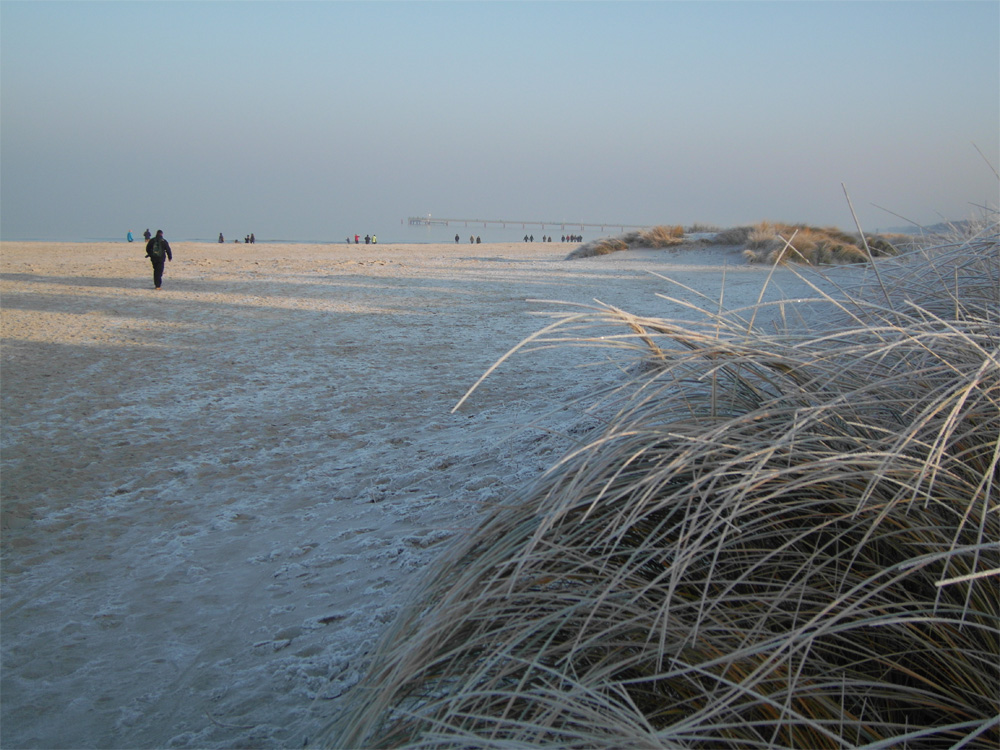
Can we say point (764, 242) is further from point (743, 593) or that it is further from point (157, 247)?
point (743, 593)

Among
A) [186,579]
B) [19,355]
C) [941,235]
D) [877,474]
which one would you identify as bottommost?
[186,579]

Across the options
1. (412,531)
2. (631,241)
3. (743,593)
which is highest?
(631,241)

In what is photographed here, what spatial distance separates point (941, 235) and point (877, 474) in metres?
3.47

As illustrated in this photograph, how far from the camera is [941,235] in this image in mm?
4227

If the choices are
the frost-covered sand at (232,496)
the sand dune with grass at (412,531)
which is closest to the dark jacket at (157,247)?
the frost-covered sand at (232,496)

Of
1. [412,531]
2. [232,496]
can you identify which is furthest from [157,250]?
[412,531]

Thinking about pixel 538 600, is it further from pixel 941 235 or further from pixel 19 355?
pixel 19 355

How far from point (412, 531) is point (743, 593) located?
6.54 feet

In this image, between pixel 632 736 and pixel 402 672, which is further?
pixel 402 672

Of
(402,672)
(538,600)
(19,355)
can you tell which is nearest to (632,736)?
(538,600)

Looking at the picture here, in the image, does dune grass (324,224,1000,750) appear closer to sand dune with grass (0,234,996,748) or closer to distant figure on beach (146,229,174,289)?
sand dune with grass (0,234,996,748)

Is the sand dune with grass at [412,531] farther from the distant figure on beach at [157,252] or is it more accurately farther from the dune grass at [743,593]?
the distant figure on beach at [157,252]

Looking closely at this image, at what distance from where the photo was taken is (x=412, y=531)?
3.40m

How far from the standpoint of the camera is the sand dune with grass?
1593mm
